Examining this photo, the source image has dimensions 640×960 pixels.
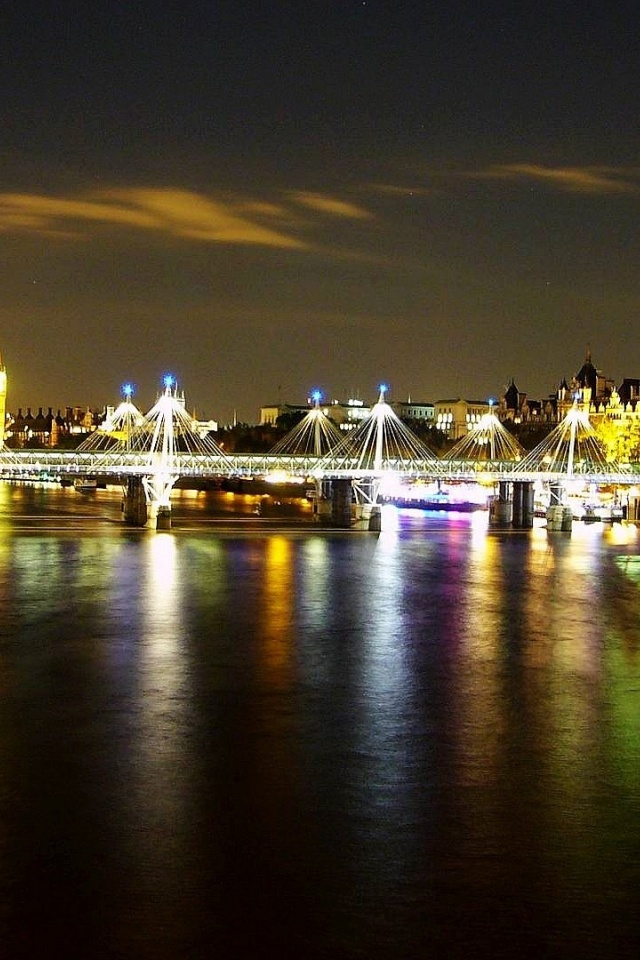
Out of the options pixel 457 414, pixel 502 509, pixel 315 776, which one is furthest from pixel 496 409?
pixel 315 776

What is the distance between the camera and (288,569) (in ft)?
130

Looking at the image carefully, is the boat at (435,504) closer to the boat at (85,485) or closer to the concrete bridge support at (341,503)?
the concrete bridge support at (341,503)

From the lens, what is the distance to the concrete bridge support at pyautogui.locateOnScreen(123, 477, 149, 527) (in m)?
59.6

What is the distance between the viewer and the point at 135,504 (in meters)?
60.6

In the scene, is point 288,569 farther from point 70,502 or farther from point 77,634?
point 70,502

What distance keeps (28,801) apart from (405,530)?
50689mm

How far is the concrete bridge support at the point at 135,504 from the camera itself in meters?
59.6

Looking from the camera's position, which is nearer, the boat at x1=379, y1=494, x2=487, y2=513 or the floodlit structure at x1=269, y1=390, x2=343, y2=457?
the floodlit structure at x1=269, y1=390, x2=343, y2=457

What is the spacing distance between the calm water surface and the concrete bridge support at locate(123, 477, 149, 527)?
2710 cm

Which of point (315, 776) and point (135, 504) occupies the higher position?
point (135, 504)

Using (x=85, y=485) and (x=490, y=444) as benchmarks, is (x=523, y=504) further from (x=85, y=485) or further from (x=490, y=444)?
(x=85, y=485)

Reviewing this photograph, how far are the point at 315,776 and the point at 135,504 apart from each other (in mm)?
47289

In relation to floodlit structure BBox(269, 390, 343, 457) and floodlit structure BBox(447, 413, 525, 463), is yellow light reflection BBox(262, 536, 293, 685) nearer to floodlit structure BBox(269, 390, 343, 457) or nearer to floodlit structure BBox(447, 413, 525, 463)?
floodlit structure BBox(269, 390, 343, 457)

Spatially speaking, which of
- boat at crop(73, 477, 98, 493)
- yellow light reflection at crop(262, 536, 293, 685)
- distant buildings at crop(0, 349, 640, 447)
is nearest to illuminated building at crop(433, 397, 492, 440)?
distant buildings at crop(0, 349, 640, 447)
